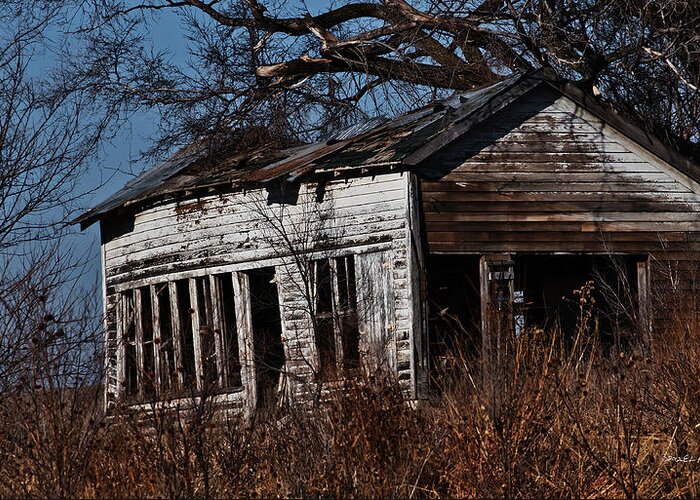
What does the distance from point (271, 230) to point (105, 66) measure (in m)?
8.34

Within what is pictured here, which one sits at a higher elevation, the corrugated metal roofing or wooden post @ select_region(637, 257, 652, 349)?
the corrugated metal roofing

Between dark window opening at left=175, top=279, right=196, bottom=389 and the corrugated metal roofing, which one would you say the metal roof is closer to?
the corrugated metal roofing

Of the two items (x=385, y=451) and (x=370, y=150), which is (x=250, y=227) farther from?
(x=385, y=451)

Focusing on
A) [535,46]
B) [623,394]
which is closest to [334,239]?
[535,46]

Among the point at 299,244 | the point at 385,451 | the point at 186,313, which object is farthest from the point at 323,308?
the point at 385,451

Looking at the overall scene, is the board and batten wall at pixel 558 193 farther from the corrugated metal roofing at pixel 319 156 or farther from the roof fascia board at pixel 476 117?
the corrugated metal roofing at pixel 319 156

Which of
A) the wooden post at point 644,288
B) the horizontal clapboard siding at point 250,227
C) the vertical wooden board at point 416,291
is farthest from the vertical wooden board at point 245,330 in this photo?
the wooden post at point 644,288

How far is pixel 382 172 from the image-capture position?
1457 cm

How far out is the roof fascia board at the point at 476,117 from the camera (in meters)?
14.3

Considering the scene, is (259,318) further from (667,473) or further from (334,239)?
(667,473)

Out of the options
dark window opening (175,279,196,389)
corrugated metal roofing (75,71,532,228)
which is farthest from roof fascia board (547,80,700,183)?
dark window opening (175,279,196,389)

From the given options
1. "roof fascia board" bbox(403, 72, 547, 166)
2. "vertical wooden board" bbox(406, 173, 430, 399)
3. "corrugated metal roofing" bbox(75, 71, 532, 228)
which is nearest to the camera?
"vertical wooden board" bbox(406, 173, 430, 399)

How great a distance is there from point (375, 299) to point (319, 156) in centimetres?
233

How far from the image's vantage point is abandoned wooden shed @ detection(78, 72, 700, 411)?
14.4 meters
